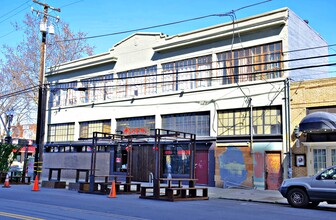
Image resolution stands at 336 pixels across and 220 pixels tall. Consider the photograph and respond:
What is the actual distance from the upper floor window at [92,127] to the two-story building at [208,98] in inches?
3.3

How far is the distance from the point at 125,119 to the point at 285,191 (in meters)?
16.0

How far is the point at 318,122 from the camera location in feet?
60.6

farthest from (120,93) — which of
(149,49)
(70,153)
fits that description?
(70,153)

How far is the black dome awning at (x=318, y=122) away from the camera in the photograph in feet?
60.0

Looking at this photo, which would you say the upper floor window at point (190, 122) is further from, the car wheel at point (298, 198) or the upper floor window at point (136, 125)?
the car wheel at point (298, 198)

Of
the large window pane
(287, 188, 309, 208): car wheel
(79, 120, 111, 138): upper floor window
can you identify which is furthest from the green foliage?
the large window pane

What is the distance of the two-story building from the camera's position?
2170 cm

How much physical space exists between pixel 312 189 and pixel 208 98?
1096 centimetres

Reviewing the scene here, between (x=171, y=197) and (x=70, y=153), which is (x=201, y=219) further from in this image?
(x=70, y=153)

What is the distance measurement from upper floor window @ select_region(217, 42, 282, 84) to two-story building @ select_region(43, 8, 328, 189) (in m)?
0.06

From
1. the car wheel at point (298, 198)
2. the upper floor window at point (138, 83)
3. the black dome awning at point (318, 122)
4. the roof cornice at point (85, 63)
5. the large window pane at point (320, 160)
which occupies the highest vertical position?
the roof cornice at point (85, 63)

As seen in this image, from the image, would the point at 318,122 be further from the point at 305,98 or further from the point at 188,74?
the point at 188,74

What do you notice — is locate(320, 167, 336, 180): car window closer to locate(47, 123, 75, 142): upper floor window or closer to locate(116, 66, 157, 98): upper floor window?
locate(116, 66, 157, 98): upper floor window

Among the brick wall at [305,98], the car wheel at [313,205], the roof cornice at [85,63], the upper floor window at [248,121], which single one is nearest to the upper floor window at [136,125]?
the roof cornice at [85,63]
